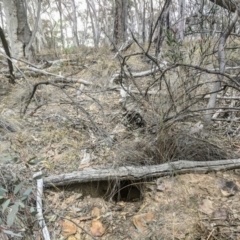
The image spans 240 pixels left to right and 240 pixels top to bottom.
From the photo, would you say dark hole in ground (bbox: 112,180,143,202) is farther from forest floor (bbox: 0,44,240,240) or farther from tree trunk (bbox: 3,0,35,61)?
tree trunk (bbox: 3,0,35,61)

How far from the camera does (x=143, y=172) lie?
175 centimetres

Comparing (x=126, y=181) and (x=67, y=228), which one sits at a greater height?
(x=126, y=181)

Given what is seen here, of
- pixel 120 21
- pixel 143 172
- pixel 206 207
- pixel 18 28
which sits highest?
pixel 120 21

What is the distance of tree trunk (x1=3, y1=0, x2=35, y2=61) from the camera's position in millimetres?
3943

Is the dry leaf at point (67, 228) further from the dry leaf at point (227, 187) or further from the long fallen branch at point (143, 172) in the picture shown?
the dry leaf at point (227, 187)

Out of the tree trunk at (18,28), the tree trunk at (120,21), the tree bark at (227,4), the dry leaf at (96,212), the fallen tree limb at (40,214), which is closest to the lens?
the fallen tree limb at (40,214)

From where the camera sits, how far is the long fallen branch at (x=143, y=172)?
5.71 ft

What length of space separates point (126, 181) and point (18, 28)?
344 centimetres

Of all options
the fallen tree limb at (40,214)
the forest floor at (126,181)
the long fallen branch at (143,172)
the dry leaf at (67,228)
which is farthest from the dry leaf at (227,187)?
the fallen tree limb at (40,214)

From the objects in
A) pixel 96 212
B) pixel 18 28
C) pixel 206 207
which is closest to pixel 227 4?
pixel 206 207

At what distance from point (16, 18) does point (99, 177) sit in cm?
345

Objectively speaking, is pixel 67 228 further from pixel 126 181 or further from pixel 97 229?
pixel 126 181

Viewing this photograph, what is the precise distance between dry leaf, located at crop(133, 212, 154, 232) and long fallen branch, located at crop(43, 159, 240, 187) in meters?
0.27

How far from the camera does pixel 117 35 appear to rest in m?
5.13
